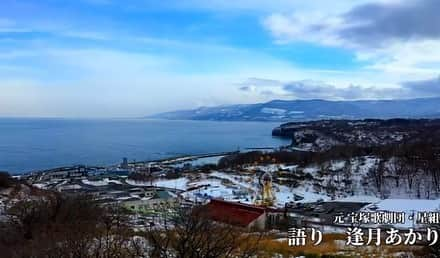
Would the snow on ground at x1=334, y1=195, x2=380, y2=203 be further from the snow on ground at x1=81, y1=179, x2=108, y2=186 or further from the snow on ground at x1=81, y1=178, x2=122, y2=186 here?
the snow on ground at x1=81, y1=179, x2=108, y2=186

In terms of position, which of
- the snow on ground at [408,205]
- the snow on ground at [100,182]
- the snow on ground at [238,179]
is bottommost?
the snow on ground at [100,182]

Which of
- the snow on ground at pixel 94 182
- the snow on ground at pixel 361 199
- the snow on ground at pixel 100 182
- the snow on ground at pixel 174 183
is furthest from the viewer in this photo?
the snow on ground at pixel 100 182

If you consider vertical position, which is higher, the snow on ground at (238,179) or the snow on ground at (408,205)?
the snow on ground at (408,205)

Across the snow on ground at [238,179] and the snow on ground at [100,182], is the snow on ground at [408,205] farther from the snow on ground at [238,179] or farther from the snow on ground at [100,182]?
the snow on ground at [100,182]

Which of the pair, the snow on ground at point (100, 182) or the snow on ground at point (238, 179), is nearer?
the snow on ground at point (238, 179)

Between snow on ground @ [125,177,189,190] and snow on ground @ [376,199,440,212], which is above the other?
snow on ground @ [376,199,440,212]

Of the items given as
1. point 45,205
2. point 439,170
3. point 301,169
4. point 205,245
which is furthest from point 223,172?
point 205,245

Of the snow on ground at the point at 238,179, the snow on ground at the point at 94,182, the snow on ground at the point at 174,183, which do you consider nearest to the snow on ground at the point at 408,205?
the snow on ground at the point at 238,179

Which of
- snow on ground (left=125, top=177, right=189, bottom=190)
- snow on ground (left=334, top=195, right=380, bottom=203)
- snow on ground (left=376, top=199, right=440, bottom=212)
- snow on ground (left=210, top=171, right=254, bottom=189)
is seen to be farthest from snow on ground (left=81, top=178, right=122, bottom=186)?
snow on ground (left=376, top=199, right=440, bottom=212)

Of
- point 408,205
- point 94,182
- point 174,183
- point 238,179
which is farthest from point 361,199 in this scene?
point 94,182

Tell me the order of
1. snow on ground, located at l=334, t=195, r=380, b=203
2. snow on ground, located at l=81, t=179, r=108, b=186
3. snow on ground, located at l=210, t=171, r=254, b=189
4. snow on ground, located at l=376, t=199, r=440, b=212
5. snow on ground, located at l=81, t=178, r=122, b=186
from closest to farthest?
snow on ground, located at l=376, t=199, r=440, b=212 < snow on ground, located at l=334, t=195, r=380, b=203 < snow on ground, located at l=210, t=171, r=254, b=189 < snow on ground, located at l=81, t=179, r=108, b=186 < snow on ground, located at l=81, t=178, r=122, b=186

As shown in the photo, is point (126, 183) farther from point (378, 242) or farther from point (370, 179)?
point (378, 242)

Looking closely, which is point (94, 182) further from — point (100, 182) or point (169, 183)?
point (169, 183)

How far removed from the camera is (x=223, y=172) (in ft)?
A: 121
